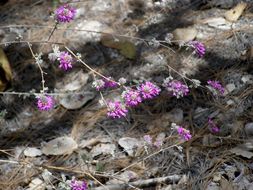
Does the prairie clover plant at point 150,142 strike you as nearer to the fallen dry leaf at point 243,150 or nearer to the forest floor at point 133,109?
the forest floor at point 133,109

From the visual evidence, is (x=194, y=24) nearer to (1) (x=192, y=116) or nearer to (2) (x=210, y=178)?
(1) (x=192, y=116)

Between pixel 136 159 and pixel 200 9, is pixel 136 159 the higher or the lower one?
the lower one

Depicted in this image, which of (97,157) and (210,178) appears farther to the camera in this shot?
(97,157)

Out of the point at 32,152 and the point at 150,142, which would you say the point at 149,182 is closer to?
the point at 150,142

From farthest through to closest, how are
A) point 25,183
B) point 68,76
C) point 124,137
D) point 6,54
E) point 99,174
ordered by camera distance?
point 6,54 < point 68,76 < point 124,137 < point 25,183 < point 99,174

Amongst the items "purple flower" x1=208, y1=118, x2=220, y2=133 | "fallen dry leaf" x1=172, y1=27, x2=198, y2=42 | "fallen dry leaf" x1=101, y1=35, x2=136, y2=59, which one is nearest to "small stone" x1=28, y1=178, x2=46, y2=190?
"purple flower" x1=208, y1=118, x2=220, y2=133

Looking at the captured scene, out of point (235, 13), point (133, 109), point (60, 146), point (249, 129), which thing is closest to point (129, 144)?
point (133, 109)

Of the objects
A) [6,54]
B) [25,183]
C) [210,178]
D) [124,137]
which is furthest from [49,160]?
[6,54]

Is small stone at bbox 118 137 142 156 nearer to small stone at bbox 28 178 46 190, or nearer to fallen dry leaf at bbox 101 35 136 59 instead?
small stone at bbox 28 178 46 190
